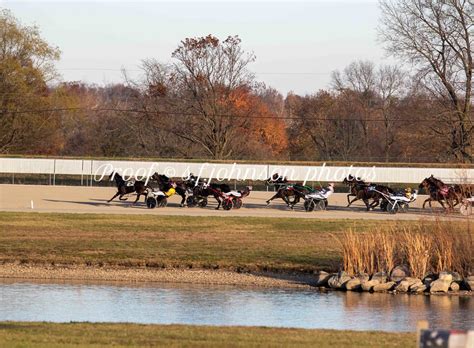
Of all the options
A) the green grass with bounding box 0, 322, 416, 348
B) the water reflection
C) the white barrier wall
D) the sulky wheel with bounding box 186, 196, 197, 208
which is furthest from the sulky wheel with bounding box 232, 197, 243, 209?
the green grass with bounding box 0, 322, 416, 348

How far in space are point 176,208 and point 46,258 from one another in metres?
14.2

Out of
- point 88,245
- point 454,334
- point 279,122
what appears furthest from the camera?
point 279,122

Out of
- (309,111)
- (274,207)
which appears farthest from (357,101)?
(274,207)

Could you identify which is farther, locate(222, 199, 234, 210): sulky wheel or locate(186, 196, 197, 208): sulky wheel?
locate(186, 196, 197, 208): sulky wheel

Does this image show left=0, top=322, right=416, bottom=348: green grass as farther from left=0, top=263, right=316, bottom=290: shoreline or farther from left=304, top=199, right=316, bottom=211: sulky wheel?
left=304, top=199, right=316, bottom=211: sulky wheel

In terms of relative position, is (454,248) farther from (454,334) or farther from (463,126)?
(463,126)

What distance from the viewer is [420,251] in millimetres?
22844

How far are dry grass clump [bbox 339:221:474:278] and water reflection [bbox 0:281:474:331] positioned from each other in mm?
1329

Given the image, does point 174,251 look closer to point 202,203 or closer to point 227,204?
point 227,204

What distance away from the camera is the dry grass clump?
75.5 ft

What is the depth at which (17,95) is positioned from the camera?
250ft

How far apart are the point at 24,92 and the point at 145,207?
1513 inches

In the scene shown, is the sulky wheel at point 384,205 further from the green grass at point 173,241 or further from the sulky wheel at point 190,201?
the sulky wheel at point 190,201

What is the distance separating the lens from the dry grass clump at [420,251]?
23000mm
